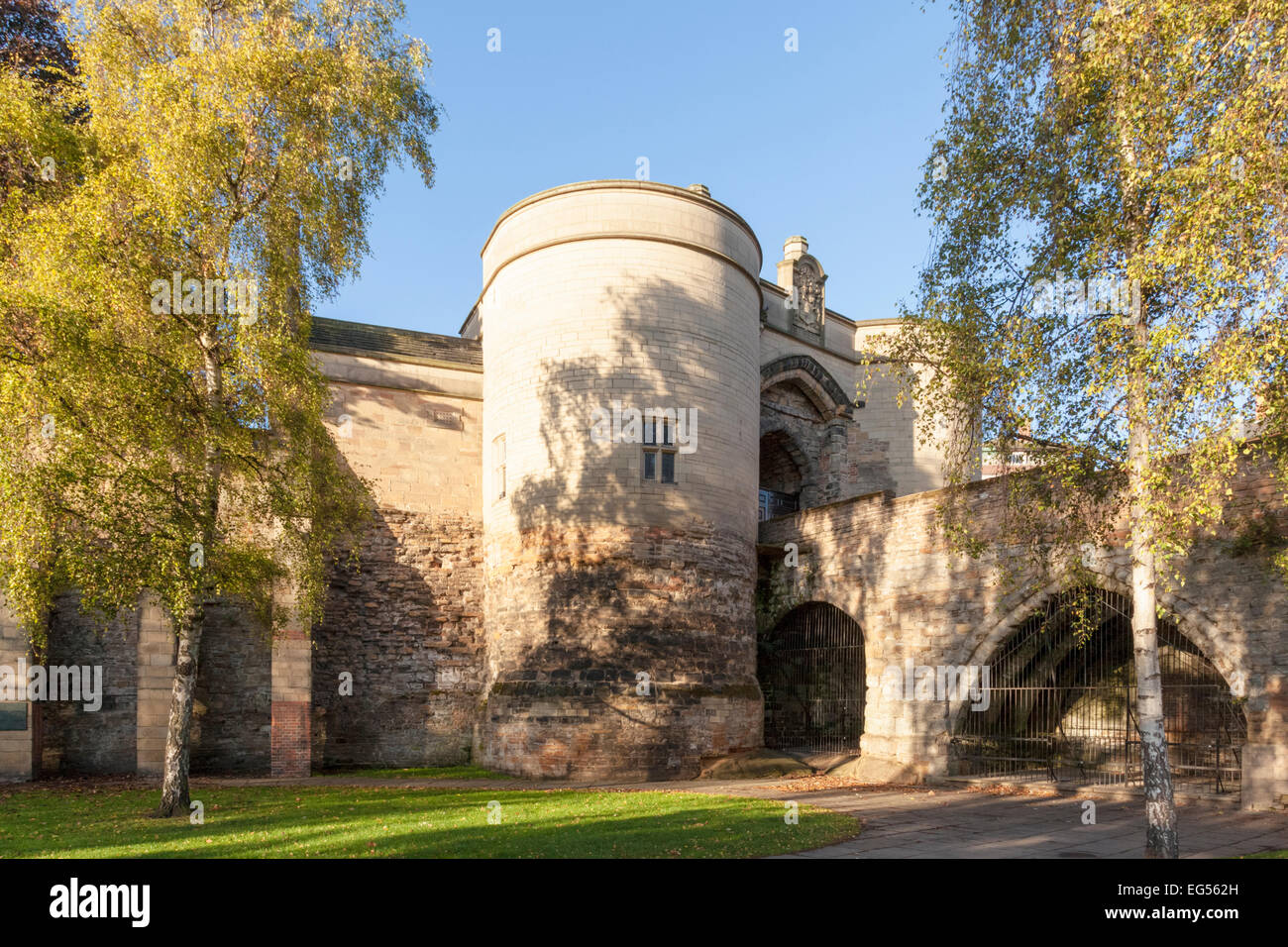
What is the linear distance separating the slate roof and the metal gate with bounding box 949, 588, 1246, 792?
12968 millimetres

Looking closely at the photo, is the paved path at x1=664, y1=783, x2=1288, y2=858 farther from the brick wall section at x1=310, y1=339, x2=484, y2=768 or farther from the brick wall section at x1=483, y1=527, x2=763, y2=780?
the brick wall section at x1=310, y1=339, x2=484, y2=768

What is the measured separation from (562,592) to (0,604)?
954cm

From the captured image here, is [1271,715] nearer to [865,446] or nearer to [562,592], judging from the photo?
[562,592]

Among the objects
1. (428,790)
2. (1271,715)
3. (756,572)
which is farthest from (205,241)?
(1271,715)

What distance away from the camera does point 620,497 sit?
52.5 feet

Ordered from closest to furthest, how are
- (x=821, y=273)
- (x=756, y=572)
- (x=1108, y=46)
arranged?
(x=1108, y=46)
(x=756, y=572)
(x=821, y=273)

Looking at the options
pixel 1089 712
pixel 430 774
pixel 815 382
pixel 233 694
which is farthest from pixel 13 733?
pixel 1089 712

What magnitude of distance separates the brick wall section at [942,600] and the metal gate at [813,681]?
2.00 ft

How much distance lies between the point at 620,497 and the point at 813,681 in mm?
6421

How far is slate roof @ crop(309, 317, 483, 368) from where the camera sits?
1934cm

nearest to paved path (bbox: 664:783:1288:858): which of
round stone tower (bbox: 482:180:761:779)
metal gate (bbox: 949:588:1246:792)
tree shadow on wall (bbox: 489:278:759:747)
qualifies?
metal gate (bbox: 949:588:1246:792)

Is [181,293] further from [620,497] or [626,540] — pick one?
[626,540]

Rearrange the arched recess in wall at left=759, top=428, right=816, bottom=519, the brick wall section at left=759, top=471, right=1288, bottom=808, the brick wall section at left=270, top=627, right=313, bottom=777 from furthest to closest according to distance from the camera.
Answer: the arched recess in wall at left=759, top=428, right=816, bottom=519 < the brick wall section at left=270, top=627, right=313, bottom=777 < the brick wall section at left=759, top=471, right=1288, bottom=808

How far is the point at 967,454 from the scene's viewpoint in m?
10.7
